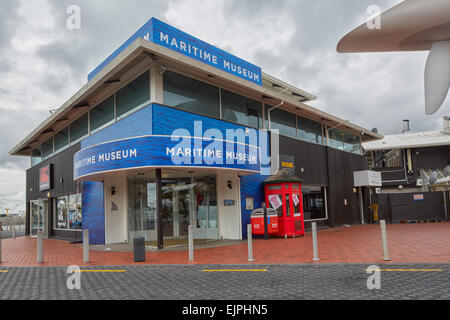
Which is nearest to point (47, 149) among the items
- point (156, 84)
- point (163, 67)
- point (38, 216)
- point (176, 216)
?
point (38, 216)

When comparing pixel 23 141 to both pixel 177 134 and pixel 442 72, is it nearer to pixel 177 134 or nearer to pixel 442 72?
pixel 177 134

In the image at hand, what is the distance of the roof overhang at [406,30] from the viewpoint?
3.46 metres

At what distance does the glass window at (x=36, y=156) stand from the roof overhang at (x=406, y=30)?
24.5 m

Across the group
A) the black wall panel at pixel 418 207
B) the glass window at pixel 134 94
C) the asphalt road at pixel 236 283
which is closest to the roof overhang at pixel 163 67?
the glass window at pixel 134 94

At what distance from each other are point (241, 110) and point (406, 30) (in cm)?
1240

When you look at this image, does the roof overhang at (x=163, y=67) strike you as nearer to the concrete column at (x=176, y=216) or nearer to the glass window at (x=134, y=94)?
the glass window at (x=134, y=94)

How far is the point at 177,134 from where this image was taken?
40.3ft

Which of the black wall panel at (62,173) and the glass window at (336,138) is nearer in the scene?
the black wall panel at (62,173)

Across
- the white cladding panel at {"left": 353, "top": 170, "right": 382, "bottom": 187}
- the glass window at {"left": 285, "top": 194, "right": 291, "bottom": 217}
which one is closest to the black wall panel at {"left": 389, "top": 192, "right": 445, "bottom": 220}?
the white cladding panel at {"left": 353, "top": 170, "right": 382, "bottom": 187}

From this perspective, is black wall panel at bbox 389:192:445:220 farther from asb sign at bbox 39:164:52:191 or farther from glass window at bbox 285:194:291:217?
asb sign at bbox 39:164:52:191

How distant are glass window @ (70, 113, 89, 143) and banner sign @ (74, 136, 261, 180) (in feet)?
14.3

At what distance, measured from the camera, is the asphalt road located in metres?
5.94
